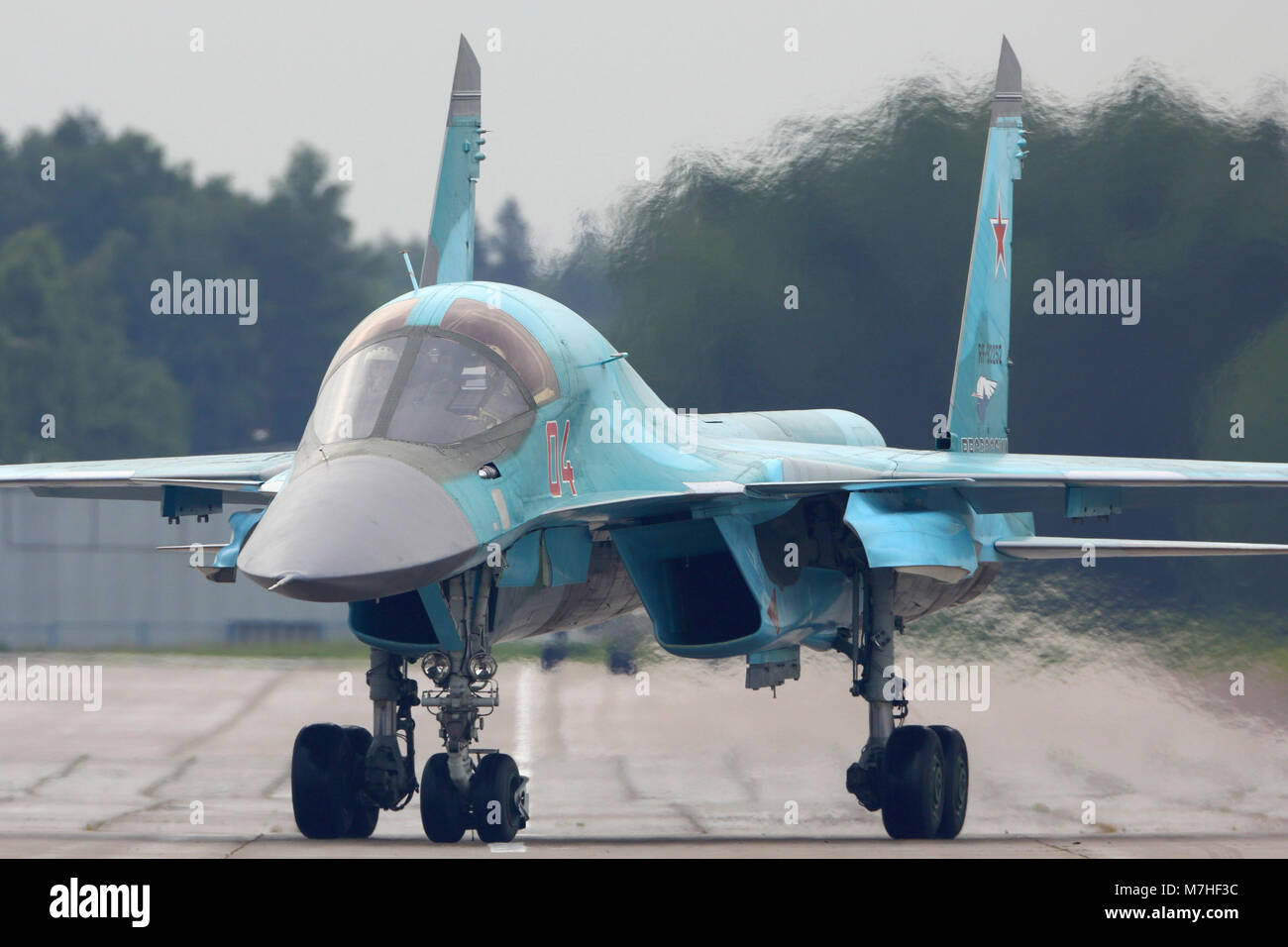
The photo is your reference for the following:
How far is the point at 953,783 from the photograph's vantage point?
38.5ft

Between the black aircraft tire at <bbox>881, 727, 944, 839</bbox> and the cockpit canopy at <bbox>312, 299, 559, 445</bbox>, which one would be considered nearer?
the cockpit canopy at <bbox>312, 299, 559, 445</bbox>

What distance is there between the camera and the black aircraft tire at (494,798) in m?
9.57

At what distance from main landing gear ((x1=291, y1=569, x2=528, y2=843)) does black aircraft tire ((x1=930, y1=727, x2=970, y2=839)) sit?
10.6 feet

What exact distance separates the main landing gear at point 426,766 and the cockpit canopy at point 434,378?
3.65 ft

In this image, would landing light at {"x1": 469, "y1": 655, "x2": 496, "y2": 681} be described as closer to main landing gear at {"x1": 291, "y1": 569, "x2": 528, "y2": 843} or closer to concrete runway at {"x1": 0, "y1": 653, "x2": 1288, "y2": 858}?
main landing gear at {"x1": 291, "y1": 569, "x2": 528, "y2": 843}

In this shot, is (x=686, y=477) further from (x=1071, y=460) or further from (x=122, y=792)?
(x=122, y=792)

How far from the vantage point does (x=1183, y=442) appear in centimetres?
1516

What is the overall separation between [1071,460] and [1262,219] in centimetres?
561

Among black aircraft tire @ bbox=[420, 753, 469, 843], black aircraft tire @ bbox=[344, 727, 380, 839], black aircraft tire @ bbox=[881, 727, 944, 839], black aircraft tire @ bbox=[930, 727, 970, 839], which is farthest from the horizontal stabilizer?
black aircraft tire @ bbox=[344, 727, 380, 839]

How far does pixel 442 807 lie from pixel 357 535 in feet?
8.83

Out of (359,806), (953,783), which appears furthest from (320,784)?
(953,783)

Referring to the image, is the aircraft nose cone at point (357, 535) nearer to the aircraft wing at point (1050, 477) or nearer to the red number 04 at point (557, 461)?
the red number 04 at point (557, 461)

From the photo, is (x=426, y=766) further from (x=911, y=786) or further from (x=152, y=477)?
(x=911, y=786)

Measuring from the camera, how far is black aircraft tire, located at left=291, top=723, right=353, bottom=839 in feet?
34.5
